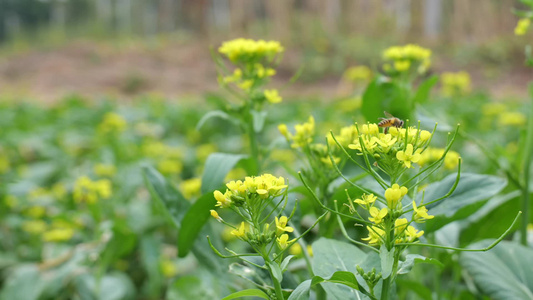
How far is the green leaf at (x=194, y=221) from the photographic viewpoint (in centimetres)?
113

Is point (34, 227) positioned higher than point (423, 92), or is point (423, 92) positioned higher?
point (423, 92)

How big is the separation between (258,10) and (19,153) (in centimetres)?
1712

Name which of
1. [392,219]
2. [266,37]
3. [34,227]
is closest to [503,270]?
[392,219]

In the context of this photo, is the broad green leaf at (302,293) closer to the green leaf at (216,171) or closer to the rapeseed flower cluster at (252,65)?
the green leaf at (216,171)

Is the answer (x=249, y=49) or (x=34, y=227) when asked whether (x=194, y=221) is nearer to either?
(x=249, y=49)

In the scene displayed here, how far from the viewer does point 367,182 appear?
1.05 metres

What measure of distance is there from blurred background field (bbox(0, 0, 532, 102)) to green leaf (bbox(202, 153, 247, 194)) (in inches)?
399

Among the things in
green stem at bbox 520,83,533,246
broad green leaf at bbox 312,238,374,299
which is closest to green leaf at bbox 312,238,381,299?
broad green leaf at bbox 312,238,374,299

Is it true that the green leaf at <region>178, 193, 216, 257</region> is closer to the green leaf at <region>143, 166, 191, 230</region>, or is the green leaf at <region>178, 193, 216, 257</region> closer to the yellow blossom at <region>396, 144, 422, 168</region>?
the green leaf at <region>143, 166, 191, 230</region>

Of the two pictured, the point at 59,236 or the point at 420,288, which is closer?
the point at 420,288

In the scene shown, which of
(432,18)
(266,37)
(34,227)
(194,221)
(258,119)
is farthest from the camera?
(432,18)

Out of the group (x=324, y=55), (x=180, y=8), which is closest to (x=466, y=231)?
(x=324, y=55)

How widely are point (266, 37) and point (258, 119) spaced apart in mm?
14858

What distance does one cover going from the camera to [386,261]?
0.73 metres
